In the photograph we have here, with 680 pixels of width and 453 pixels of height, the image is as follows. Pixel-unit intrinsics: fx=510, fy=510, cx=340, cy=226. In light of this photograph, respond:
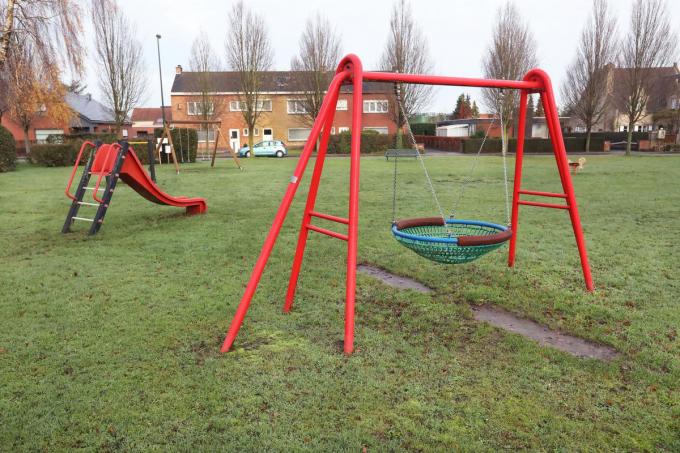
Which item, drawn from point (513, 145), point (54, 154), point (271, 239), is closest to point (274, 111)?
point (513, 145)

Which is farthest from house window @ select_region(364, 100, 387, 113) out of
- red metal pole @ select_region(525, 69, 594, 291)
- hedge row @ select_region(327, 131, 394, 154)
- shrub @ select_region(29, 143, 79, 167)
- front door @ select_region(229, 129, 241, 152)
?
red metal pole @ select_region(525, 69, 594, 291)

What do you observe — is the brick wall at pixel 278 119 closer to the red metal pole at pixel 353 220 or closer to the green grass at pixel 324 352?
the green grass at pixel 324 352

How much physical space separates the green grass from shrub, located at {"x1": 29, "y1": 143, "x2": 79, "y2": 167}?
19.9 m

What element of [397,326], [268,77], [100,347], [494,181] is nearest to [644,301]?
[397,326]

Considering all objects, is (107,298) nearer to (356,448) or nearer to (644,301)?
(356,448)

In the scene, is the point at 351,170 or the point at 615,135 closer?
the point at 351,170

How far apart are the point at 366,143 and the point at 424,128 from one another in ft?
53.5

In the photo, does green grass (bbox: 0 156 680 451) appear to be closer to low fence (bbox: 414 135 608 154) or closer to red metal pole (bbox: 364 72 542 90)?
red metal pole (bbox: 364 72 542 90)

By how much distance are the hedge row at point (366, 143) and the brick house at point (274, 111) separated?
8.55 meters

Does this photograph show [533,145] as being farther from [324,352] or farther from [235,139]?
[324,352]

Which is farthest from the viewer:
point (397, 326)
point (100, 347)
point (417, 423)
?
point (397, 326)

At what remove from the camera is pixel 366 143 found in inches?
1404

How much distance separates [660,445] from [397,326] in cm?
200

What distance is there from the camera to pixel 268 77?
41.9 meters
